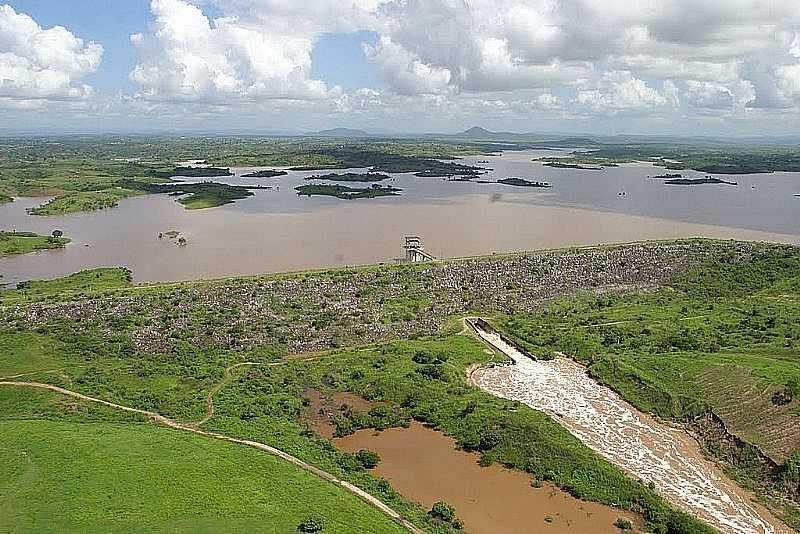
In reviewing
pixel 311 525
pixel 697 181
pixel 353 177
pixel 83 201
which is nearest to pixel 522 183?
pixel 353 177

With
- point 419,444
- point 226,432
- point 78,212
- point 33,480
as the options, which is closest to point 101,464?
point 33,480

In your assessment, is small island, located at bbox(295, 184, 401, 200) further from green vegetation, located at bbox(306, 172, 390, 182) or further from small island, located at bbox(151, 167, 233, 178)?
small island, located at bbox(151, 167, 233, 178)

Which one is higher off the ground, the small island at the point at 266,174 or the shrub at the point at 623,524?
the small island at the point at 266,174

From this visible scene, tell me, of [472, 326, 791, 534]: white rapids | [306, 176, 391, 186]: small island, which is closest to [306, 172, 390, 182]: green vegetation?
[306, 176, 391, 186]: small island

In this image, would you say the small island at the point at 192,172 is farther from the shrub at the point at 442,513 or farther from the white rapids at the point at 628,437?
the shrub at the point at 442,513

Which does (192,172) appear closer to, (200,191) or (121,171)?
(121,171)

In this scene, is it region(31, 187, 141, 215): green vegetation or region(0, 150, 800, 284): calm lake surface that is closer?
region(0, 150, 800, 284): calm lake surface

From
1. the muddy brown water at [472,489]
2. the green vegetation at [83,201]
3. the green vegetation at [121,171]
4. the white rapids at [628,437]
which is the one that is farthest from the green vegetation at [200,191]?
the muddy brown water at [472,489]
